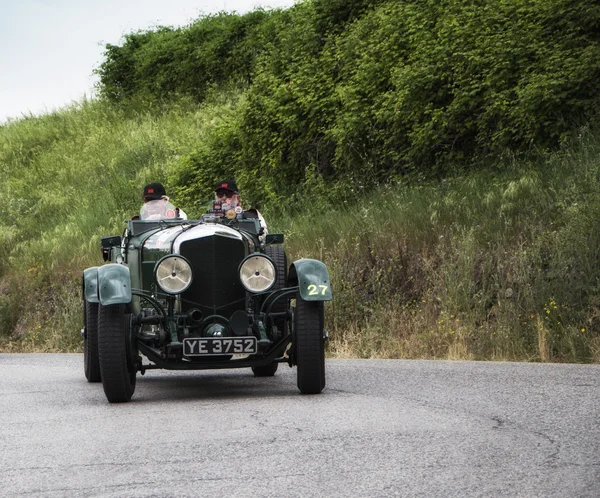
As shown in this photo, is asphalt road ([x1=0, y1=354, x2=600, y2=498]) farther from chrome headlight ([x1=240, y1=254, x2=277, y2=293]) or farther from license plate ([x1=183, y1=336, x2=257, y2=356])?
chrome headlight ([x1=240, y1=254, x2=277, y2=293])

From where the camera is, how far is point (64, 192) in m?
30.7

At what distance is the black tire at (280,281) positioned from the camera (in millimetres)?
10164

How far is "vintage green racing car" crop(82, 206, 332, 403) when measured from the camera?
29.9ft

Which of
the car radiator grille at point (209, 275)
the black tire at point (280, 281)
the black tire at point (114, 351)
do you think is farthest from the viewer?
the black tire at point (280, 281)

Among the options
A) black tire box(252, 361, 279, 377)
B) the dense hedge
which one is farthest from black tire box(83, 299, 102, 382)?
the dense hedge

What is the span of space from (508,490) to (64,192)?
26881mm

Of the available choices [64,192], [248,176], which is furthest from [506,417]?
[64,192]

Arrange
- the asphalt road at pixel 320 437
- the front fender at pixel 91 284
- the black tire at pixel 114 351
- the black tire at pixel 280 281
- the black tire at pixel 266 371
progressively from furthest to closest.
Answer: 1. the black tire at pixel 266 371
2. the front fender at pixel 91 284
3. the black tire at pixel 280 281
4. the black tire at pixel 114 351
5. the asphalt road at pixel 320 437

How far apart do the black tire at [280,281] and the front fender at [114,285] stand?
61.4 inches

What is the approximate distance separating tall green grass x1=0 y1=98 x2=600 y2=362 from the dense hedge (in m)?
0.73

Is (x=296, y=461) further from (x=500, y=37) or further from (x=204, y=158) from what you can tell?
(x=204, y=158)

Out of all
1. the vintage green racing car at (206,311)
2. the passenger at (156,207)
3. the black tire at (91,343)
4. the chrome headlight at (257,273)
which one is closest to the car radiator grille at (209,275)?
the vintage green racing car at (206,311)

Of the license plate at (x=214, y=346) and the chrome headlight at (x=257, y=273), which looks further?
the chrome headlight at (x=257, y=273)

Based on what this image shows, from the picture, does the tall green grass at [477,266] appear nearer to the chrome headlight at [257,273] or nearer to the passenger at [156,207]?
the passenger at [156,207]
